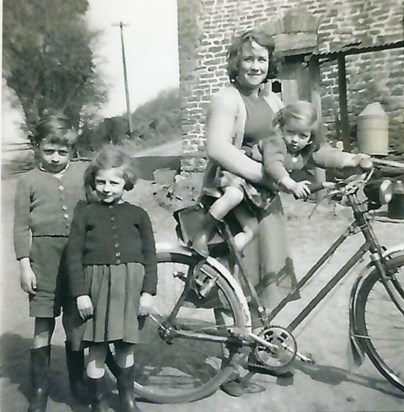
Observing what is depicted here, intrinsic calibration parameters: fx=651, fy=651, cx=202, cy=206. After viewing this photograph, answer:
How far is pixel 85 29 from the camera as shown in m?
2.11

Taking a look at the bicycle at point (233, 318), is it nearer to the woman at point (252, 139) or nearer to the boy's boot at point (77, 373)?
the woman at point (252, 139)

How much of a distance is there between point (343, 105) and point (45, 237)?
97 centimetres

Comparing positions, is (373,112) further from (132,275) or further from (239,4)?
(132,275)

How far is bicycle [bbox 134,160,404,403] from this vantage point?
1795 mm

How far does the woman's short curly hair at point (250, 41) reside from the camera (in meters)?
1.87

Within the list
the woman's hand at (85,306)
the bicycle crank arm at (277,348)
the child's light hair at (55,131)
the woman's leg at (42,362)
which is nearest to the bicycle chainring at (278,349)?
the bicycle crank arm at (277,348)

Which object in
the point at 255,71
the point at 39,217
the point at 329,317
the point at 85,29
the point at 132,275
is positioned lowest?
the point at 329,317

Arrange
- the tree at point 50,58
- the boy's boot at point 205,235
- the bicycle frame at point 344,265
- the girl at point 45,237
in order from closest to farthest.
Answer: the bicycle frame at point 344,265 → the boy's boot at point 205,235 → the girl at point 45,237 → the tree at point 50,58

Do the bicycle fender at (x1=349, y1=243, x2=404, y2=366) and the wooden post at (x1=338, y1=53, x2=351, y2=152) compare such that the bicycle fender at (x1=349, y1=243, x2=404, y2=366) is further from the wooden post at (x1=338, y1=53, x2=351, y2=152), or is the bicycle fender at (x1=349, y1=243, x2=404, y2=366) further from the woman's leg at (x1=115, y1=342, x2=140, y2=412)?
the woman's leg at (x1=115, y1=342, x2=140, y2=412)

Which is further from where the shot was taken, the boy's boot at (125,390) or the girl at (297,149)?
the boy's boot at (125,390)

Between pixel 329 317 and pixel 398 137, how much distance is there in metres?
0.54

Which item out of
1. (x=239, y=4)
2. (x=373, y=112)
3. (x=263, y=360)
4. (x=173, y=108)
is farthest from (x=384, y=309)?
(x=239, y=4)

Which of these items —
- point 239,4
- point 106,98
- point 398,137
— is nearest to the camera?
point 398,137

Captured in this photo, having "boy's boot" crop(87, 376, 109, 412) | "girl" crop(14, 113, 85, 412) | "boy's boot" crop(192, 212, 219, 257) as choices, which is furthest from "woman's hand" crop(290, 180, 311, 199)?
"boy's boot" crop(87, 376, 109, 412)
